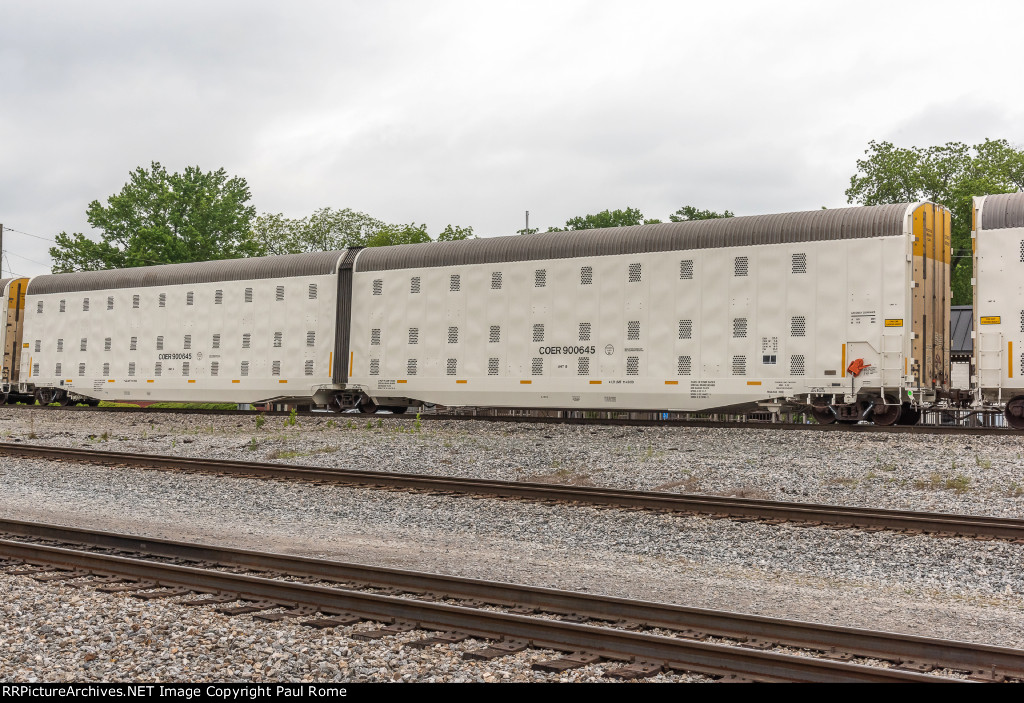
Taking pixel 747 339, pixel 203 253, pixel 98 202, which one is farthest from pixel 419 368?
pixel 98 202

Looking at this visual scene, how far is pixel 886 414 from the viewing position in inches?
656

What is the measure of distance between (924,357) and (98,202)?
52846 millimetres

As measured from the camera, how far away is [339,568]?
303 inches

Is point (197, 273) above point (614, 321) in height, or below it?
above

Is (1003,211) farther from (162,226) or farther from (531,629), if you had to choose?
(162,226)

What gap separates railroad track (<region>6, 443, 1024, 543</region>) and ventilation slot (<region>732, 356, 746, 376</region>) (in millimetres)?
5576

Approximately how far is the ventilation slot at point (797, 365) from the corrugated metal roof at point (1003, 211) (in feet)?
12.7

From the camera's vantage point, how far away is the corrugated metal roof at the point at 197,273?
23178 millimetres

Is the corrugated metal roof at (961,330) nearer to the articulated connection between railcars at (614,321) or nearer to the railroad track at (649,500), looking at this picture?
the articulated connection between railcars at (614,321)

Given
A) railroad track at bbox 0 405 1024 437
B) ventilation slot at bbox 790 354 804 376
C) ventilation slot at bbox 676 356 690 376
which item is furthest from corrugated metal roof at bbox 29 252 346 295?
ventilation slot at bbox 790 354 804 376

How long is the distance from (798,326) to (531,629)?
40.5 ft

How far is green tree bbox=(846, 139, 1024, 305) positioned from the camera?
4503 centimetres

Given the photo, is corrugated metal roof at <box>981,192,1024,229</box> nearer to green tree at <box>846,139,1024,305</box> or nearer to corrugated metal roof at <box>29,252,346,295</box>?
corrugated metal roof at <box>29,252,346,295</box>

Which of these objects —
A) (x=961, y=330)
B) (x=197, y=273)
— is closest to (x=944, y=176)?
(x=961, y=330)
